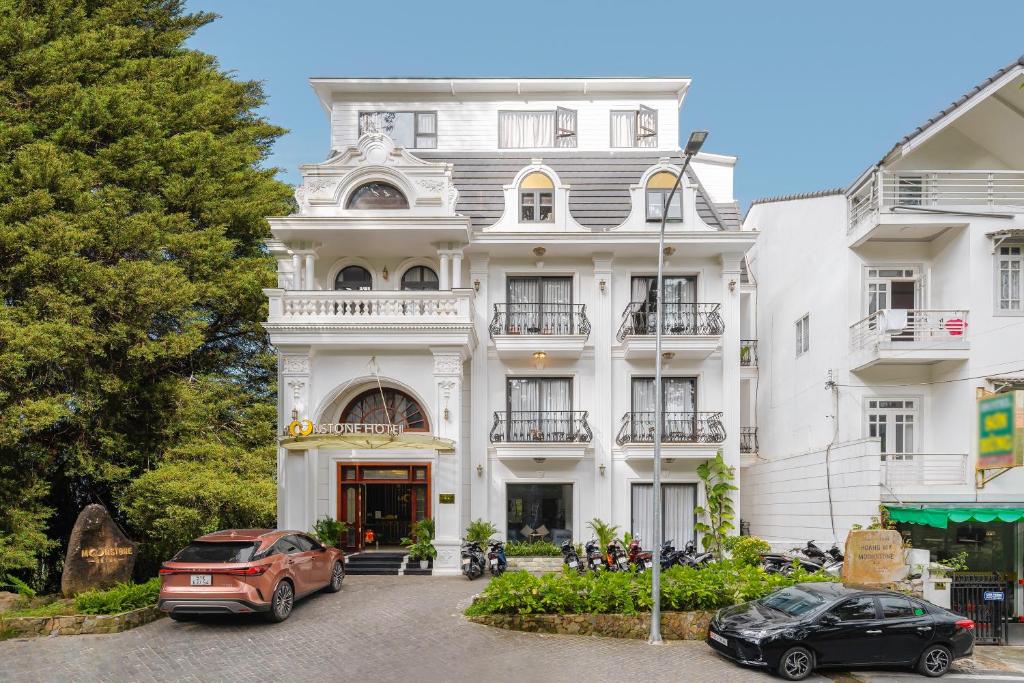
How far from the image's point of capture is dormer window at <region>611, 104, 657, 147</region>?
26.4 metres

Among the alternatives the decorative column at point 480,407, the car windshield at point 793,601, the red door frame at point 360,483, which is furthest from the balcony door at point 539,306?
the car windshield at point 793,601

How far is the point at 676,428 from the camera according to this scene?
22516 mm

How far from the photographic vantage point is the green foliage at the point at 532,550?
2130 cm

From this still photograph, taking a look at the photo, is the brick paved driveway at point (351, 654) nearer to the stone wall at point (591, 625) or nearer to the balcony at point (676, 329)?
the stone wall at point (591, 625)

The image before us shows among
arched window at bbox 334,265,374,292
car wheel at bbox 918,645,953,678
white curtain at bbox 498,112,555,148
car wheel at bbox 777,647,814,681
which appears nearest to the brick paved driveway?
car wheel at bbox 777,647,814,681

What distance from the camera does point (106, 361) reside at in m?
22.2

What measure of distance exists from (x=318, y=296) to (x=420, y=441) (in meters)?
4.65

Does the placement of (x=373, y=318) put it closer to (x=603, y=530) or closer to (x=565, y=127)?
(x=603, y=530)

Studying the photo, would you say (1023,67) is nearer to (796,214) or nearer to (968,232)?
→ (968,232)

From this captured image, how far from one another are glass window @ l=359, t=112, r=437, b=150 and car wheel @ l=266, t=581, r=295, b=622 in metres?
15.5

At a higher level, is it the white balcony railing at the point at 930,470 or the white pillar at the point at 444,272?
the white pillar at the point at 444,272

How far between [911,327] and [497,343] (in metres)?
10.4

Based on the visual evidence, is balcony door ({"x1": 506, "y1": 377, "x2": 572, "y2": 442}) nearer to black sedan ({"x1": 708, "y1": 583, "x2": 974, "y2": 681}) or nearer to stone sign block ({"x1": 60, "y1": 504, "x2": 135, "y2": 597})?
black sedan ({"x1": 708, "y1": 583, "x2": 974, "y2": 681})

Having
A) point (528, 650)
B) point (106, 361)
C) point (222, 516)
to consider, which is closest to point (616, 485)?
point (528, 650)
